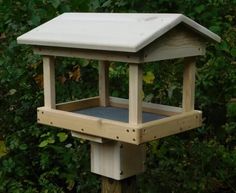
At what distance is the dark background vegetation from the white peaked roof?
817 mm

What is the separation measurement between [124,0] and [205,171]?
1305mm

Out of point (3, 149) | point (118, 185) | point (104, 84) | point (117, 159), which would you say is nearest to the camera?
point (117, 159)

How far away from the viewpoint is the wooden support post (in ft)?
9.34

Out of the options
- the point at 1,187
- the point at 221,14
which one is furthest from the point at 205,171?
the point at 1,187

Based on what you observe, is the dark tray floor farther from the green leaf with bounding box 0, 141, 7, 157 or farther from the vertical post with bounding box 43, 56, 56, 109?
the green leaf with bounding box 0, 141, 7, 157

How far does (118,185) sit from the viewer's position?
2846 mm

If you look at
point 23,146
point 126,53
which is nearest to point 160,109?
point 126,53

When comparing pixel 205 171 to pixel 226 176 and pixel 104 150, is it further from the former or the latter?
pixel 104 150

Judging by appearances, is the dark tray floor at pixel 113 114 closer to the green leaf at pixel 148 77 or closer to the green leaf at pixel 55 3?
the green leaf at pixel 148 77

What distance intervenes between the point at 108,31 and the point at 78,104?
2.15 feet

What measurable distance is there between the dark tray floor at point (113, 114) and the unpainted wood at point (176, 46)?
→ 362 mm

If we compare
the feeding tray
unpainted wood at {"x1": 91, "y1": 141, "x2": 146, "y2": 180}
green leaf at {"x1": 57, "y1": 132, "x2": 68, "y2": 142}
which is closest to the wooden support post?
unpainted wood at {"x1": 91, "y1": 141, "x2": 146, "y2": 180}

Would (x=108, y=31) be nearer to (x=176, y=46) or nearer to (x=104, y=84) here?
(x=176, y=46)

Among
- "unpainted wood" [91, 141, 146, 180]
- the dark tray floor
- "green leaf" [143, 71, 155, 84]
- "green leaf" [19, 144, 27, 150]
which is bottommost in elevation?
"green leaf" [19, 144, 27, 150]
